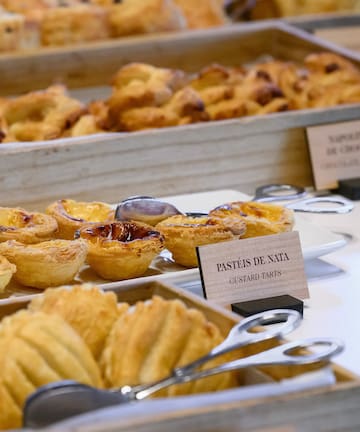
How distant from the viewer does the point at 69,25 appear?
274 cm

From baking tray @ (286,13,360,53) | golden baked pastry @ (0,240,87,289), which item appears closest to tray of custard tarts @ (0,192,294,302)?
golden baked pastry @ (0,240,87,289)

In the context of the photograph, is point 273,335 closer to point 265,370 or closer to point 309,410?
point 265,370

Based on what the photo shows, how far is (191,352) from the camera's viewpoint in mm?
1023

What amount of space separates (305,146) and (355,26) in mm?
1132

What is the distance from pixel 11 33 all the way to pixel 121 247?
1347mm

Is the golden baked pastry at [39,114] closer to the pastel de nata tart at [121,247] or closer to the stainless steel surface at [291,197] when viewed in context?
the stainless steel surface at [291,197]

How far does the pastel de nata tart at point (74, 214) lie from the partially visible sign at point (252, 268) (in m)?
0.31

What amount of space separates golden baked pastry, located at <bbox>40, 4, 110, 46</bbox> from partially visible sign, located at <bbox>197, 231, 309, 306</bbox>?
4.91ft

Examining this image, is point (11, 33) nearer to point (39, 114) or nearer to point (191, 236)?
point (39, 114)

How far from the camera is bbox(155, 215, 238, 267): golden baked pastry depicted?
152 cm

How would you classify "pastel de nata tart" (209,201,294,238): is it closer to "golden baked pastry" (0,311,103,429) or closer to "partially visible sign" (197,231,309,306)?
"partially visible sign" (197,231,309,306)

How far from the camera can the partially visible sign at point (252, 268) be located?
1384mm

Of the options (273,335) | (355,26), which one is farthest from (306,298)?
(355,26)

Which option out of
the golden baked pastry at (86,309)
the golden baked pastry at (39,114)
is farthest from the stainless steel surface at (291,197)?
the golden baked pastry at (86,309)
